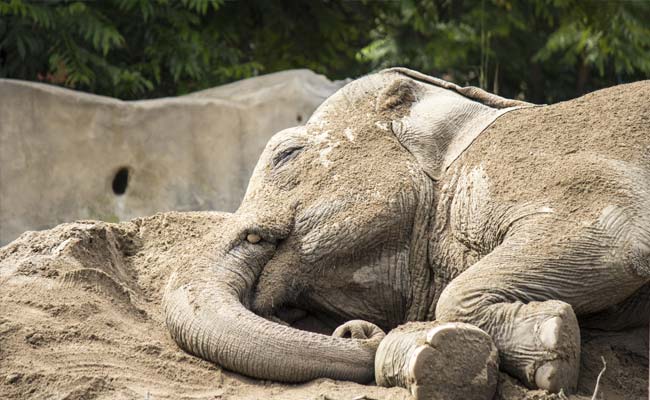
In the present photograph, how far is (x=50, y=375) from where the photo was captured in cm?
408

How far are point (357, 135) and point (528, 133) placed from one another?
0.73 meters

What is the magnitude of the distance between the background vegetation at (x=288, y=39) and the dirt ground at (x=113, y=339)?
3.62 meters

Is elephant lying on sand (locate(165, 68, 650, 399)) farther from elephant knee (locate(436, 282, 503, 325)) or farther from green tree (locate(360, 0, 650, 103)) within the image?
green tree (locate(360, 0, 650, 103))

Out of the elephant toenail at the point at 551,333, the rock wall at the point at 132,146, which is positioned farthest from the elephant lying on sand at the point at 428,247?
the rock wall at the point at 132,146

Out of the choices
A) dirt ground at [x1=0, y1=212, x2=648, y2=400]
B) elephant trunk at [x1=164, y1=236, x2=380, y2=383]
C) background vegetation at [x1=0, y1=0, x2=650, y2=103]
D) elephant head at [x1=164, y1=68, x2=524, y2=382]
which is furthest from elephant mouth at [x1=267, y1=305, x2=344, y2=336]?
background vegetation at [x1=0, y1=0, x2=650, y2=103]

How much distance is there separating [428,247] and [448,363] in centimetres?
103

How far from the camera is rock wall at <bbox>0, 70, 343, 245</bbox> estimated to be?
25.9ft

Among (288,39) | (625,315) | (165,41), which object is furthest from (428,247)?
(288,39)

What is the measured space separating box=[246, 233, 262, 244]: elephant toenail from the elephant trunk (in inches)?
4.8

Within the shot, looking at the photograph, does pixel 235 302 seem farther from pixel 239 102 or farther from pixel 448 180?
pixel 239 102

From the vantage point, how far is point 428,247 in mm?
4848

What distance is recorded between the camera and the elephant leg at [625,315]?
14.7 ft

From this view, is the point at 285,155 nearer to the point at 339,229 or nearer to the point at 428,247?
the point at 339,229

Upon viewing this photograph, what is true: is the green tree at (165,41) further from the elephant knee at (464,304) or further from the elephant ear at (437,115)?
the elephant knee at (464,304)
